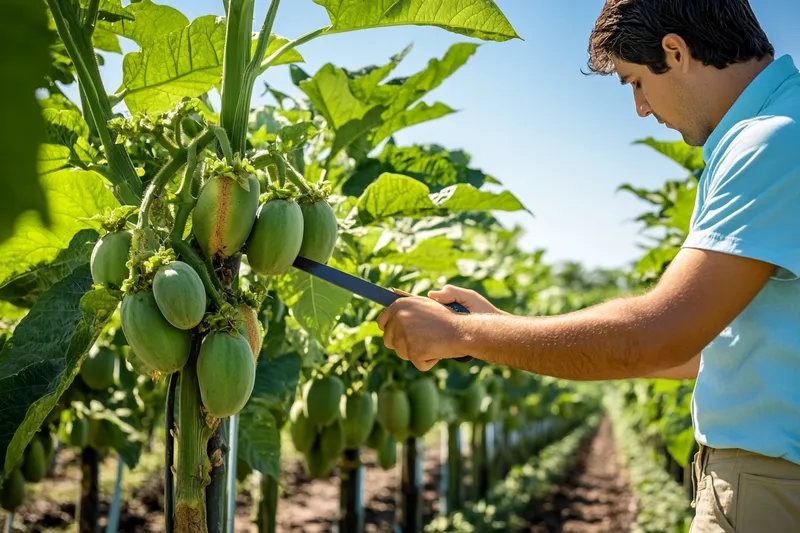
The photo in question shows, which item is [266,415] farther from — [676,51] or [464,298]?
[676,51]

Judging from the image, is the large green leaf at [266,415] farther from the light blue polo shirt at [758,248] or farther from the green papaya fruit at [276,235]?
the light blue polo shirt at [758,248]

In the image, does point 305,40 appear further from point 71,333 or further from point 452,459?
point 452,459

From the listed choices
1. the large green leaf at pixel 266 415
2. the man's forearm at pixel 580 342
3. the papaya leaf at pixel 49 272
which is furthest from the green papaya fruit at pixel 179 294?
the large green leaf at pixel 266 415

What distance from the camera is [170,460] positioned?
4.27ft

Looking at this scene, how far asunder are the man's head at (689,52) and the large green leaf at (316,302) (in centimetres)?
81

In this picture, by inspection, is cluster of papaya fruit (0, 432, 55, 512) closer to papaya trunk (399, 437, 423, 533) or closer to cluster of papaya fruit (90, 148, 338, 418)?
cluster of papaya fruit (90, 148, 338, 418)

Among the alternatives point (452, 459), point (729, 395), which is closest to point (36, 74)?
point (729, 395)

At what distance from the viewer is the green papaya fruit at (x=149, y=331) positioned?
112 cm

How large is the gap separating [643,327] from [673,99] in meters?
0.57

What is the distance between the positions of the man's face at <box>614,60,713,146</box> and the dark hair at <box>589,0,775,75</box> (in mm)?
21

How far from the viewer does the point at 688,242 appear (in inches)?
51.6

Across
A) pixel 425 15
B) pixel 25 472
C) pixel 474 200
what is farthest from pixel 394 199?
pixel 25 472

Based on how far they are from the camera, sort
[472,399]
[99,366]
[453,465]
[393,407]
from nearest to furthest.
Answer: [99,366]
[393,407]
[472,399]
[453,465]

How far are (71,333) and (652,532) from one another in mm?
5904
